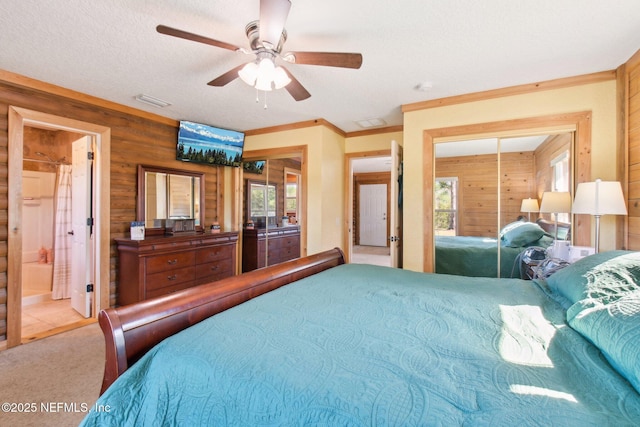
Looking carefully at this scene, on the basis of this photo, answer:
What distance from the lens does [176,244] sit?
357 cm

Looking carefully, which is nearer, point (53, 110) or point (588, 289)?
point (588, 289)

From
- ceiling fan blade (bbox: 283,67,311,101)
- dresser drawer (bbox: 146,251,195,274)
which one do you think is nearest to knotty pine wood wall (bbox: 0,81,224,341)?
dresser drawer (bbox: 146,251,195,274)

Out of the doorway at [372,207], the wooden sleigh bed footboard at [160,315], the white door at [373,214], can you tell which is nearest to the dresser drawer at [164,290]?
the wooden sleigh bed footboard at [160,315]

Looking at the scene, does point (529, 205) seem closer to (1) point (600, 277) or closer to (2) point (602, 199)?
(2) point (602, 199)

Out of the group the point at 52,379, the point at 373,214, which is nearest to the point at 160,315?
the point at 52,379

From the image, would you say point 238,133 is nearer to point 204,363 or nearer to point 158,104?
point 158,104

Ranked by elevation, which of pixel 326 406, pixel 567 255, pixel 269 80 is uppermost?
pixel 269 80

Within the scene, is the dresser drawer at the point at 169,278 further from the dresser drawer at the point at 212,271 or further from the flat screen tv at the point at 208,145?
the flat screen tv at the point at 208,145

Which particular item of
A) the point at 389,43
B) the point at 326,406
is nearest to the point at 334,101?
the point at 389,43

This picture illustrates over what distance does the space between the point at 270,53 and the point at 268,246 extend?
11.2 ft

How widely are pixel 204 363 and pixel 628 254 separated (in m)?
2.04

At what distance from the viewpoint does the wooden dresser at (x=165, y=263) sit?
323 cm

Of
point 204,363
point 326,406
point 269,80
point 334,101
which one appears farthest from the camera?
point 334,101

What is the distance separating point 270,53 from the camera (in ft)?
6.13
